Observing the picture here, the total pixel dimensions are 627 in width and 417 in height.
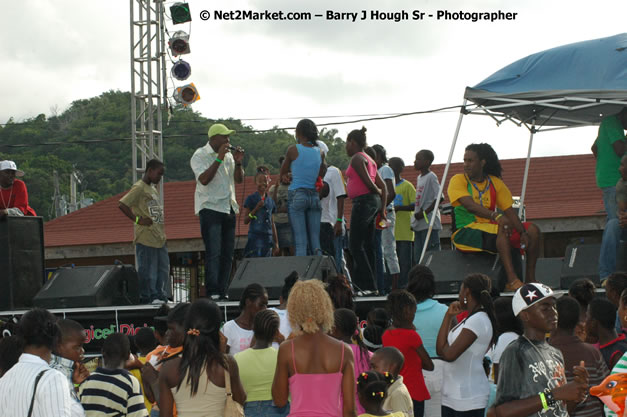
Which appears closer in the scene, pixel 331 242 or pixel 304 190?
pixel 304 190

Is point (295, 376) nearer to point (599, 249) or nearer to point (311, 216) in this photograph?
point (311, 216)

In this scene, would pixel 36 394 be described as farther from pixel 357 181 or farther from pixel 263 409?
pixel 357 181

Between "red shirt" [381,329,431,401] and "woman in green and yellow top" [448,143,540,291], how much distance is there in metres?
2.66

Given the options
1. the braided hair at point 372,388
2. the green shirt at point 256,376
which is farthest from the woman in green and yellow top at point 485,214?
the braided hair at point 372,388

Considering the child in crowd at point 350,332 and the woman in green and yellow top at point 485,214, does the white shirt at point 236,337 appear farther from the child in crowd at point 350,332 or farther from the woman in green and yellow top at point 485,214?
the woman in green and yellow top at point 485,214

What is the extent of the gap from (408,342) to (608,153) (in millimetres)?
3873

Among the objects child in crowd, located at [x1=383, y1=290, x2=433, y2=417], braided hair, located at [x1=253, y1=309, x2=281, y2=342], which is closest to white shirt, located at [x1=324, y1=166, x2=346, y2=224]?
child in crowd, located at [x1=383, y1=290, x2=433, y2=417]

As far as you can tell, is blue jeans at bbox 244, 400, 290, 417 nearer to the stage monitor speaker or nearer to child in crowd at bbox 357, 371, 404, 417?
child in crowd at bbox 357, 371, 404, 417

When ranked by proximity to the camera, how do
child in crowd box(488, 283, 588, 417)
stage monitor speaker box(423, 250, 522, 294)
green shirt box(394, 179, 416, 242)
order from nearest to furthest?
child in crowd box(488, 283, 588, 417) → stage monitor speaker box(423, 250, 522, 294) → green shirt box(394, 179, 416, 242)

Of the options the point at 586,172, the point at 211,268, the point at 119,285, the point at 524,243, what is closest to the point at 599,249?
the point at 524,243

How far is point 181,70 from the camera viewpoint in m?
14.7

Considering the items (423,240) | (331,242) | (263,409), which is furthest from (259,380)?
(423,240)

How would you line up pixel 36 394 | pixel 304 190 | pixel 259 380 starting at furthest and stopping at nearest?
pixel 304 190 → pixel 259 380 → pixel 36 394

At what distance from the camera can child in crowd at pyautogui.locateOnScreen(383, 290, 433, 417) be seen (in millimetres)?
5848
